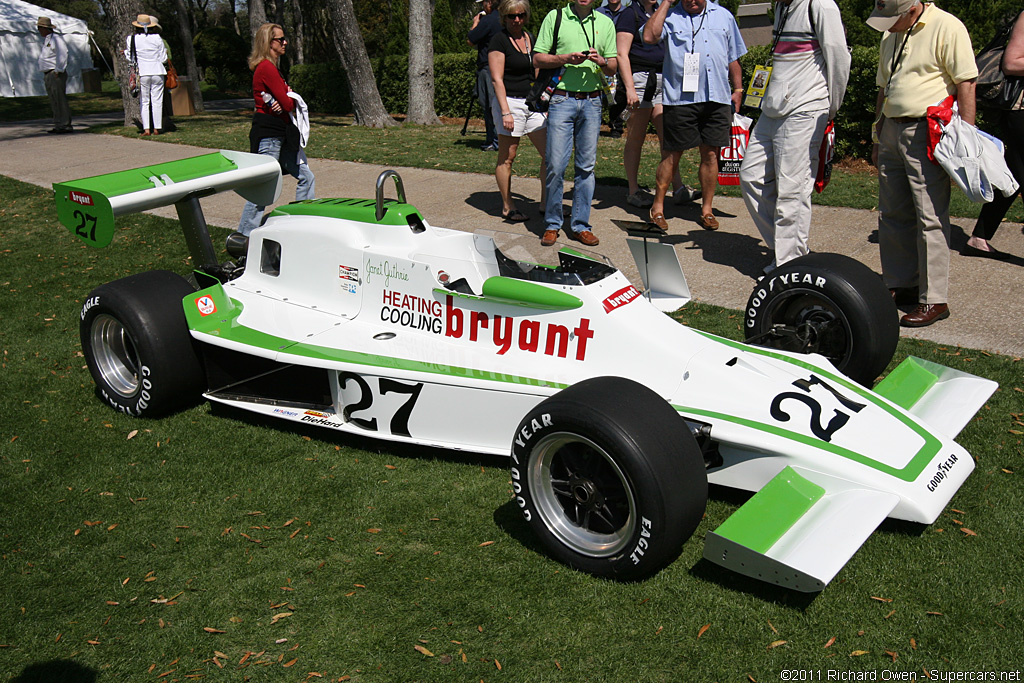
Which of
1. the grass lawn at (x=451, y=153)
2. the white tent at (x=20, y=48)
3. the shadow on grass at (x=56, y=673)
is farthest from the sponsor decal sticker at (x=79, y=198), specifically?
the white tent at (x=20, y=48)

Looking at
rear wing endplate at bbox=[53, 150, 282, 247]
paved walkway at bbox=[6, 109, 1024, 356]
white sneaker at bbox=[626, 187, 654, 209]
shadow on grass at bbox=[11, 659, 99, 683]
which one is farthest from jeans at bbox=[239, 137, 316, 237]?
shadow on grass at bbox=[11, 659, 99, 683]

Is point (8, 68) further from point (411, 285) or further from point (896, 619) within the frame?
point (896, 619)

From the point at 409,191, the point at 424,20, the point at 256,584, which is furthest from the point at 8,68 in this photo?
the point at 256,584

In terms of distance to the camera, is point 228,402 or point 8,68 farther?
point 8,68

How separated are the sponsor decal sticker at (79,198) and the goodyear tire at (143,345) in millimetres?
504

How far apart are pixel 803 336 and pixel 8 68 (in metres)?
31.9

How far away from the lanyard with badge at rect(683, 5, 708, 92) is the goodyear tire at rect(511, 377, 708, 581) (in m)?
4.71

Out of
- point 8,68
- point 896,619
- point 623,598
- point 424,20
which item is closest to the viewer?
point 896,619

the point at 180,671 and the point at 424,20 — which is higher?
the point at 424,20

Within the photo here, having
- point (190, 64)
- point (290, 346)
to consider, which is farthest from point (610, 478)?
point (190, 64)

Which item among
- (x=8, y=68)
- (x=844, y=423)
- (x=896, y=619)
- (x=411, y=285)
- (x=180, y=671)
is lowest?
(x=180, y=671)

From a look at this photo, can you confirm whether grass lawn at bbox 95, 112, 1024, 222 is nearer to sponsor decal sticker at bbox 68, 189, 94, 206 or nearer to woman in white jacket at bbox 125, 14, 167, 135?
woman in white jacket at bbox 125, 14, 167, 135

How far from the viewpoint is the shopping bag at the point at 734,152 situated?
797cm

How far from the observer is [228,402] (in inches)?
194
